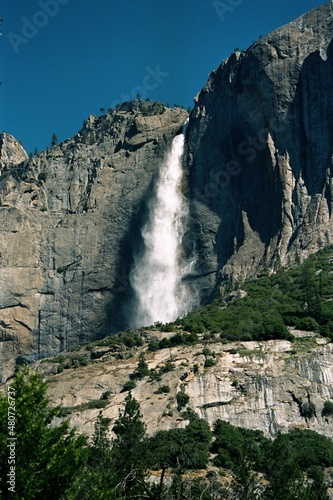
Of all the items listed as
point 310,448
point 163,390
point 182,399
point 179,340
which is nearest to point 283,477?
point 310,448

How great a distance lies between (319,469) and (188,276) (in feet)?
175

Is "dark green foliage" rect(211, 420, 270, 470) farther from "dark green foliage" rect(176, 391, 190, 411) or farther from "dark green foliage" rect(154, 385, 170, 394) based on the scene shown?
"dark green foliage" rect(154, 385, 170, 394)

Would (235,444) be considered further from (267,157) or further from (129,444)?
(267,157)

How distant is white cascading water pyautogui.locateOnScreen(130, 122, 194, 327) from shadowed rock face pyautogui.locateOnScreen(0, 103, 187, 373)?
1680 millimetres

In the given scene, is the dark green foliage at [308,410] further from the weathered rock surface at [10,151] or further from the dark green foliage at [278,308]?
the weathered rock surface at [10,151]

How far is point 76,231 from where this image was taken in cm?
10056

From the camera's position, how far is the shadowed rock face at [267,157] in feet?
281

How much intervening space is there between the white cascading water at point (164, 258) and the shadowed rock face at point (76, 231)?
5.51ft

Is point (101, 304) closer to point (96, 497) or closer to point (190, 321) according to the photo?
point (190, 321)

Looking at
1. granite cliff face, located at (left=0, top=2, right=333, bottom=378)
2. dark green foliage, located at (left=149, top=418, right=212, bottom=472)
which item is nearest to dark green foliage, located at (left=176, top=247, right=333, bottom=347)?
granite cliff face, located at (left=0, top=2, right=333, bottom=378)

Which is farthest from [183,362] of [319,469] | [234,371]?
[319,469]

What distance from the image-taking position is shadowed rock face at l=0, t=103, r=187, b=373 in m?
94.4

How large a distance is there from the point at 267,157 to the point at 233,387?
146 feet

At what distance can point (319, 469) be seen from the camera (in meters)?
43.1
